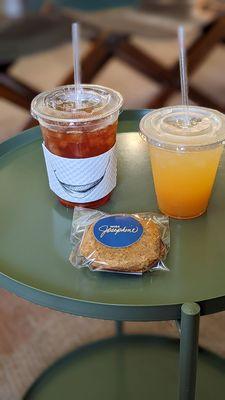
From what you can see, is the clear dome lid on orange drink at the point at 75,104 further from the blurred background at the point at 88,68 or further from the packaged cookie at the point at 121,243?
the blurred background at the point at 88,68

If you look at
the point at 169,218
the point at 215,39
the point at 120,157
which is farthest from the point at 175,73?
the point at 169,218

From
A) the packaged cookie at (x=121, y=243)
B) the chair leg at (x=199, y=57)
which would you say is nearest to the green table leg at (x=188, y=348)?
the packaged cookie at (x=121, y=243)

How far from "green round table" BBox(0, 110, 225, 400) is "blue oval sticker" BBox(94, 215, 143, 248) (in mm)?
50

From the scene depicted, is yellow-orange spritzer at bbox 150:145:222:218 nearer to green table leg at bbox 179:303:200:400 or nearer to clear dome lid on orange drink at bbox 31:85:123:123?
clear dome lid on orange drink at bbox 31:85:123:123

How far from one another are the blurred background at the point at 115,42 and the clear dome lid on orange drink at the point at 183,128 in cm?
131

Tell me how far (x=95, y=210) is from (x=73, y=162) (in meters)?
0.09

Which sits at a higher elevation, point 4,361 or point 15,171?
point 15,171

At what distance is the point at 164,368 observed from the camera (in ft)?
4.13

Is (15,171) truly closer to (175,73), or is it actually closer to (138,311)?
(138,311)

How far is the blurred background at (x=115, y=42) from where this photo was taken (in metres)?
2.16

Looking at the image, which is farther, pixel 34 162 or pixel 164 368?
pixel 164 368

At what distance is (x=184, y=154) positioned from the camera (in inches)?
30.9

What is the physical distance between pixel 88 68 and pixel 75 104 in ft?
4.59

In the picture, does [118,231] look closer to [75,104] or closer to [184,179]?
[184,179]
